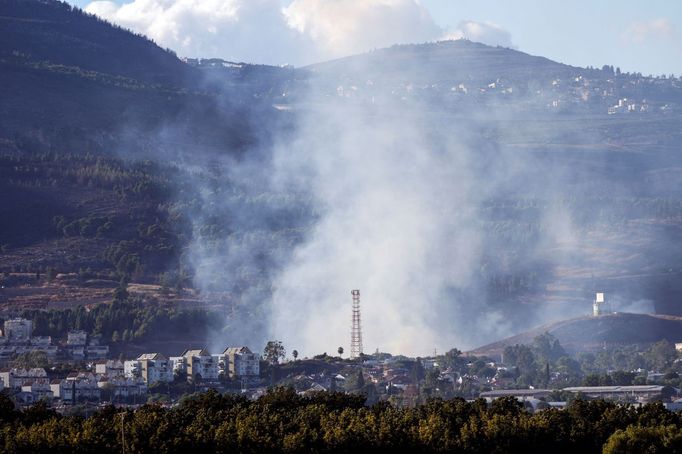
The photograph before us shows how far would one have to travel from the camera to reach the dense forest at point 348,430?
155 ft

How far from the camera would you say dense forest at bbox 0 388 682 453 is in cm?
4731

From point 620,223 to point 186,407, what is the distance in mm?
116869

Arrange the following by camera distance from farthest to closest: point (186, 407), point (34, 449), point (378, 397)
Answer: point (378, 397) → point (186, 407) → point (34, 449)

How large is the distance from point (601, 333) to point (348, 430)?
252 feet

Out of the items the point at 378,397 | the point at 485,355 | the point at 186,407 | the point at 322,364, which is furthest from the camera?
the point at 485,355

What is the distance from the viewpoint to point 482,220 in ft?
570

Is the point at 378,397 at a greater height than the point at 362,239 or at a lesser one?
lesser

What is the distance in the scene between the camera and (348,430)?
161 ft

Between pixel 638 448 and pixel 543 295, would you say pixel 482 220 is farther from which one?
pixel 638 448

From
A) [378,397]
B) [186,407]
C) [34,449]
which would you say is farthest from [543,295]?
[34,449]

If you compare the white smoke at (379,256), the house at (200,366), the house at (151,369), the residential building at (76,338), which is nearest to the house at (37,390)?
the house at (151,369)

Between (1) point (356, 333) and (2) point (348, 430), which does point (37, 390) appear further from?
(2) point (348, 430)

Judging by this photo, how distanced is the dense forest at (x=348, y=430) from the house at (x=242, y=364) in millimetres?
39670

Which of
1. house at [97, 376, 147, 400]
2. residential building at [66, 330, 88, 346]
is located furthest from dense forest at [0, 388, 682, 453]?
residential building at [66, 330, 88, 346]
